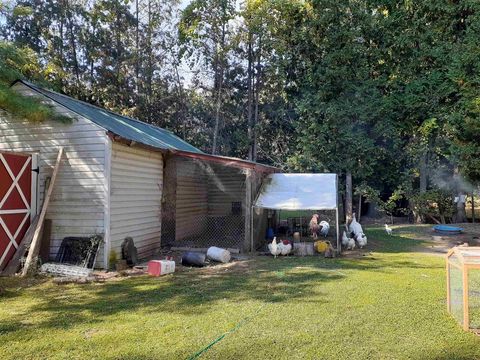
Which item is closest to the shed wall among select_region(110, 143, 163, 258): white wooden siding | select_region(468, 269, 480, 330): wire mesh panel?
select_region(110, 143, 163, 258): white wooden siding

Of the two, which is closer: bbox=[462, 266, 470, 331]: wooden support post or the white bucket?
bbox=[462, 266, 470, 331]: wooden support post

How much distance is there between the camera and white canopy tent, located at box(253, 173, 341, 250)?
10289 millimetres

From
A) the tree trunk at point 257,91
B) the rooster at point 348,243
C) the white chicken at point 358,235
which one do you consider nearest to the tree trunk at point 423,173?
the white chicken at point 358,235

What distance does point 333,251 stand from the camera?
9703mm

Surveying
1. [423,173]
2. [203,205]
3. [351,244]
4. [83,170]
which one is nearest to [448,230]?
[351,244]

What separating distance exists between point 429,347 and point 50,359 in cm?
389

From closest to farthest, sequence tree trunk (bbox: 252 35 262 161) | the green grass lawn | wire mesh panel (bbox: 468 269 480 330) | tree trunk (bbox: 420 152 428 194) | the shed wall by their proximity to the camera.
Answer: the green grass lawn
wire mesh panel (bbox: 468 269 480 330)
the shed wall
tree trunk (bbox: 420 152 428 194)
tree trunk (bbox: 252 35 262 161)

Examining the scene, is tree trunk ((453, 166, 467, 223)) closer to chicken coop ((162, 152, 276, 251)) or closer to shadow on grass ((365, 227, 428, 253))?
shadow on grass ((365, 227, 428, 253))

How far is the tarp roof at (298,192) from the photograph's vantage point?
10.3 metres

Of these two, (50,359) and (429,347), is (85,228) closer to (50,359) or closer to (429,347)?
(50,359)

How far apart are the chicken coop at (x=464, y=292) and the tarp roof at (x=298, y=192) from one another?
178 inches

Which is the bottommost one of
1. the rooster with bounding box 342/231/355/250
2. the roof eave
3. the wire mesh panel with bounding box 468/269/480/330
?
the wire mesh panel with bounding box 468/269/480/330

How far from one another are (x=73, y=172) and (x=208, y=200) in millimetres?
6528

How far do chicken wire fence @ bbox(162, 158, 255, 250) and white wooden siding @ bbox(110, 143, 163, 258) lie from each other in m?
0.56
